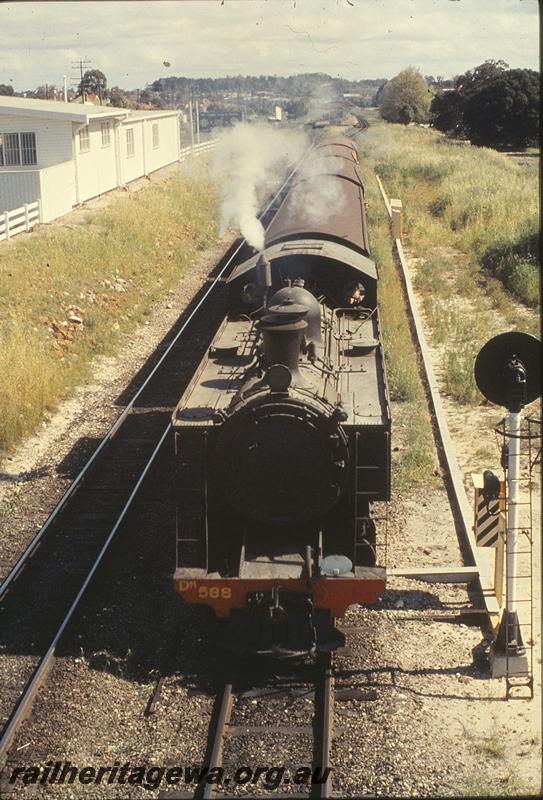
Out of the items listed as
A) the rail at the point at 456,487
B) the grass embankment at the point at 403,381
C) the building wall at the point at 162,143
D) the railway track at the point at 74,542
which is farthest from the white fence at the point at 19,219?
the building wall at the point at 162,143

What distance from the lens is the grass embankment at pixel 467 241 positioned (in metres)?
21.1

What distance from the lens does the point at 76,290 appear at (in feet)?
74.0

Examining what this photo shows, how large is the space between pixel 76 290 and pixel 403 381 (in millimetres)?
9533

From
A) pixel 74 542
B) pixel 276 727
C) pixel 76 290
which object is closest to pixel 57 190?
pixel 76 290

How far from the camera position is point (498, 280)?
1016 inches

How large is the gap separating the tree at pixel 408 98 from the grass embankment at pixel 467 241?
20906 millimetres

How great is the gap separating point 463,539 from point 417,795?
4.87 m

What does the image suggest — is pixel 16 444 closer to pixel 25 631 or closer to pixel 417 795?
pixel 25 631

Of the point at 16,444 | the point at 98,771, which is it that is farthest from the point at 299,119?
the point at 98,771

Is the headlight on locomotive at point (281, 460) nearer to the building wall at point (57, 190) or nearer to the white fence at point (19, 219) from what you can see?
the white fence at point (19, 219)

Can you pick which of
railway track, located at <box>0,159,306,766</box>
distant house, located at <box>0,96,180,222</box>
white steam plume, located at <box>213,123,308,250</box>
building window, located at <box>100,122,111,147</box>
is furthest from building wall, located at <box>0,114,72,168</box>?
railway track, located at <box>0,159,306,766</box>

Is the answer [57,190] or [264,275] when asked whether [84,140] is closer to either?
[57,190]

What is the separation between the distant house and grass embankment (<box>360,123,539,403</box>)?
12050 mm

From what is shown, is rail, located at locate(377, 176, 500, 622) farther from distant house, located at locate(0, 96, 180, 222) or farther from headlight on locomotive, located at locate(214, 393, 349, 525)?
A: distant house, located at locate(0, 96, 180, 222)
